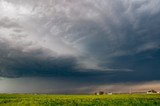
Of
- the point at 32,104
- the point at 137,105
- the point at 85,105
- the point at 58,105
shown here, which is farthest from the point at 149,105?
the point at 32,104

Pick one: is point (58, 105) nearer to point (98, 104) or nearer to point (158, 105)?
point (98, 104)

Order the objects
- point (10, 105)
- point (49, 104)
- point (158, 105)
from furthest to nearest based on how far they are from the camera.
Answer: point (10, 105) → point (49, 104) → point (158, 105)

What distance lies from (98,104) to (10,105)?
16.4 metres

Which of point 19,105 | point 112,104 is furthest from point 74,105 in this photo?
point 19,105

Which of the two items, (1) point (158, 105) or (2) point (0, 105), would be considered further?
(2) point (0, 105)

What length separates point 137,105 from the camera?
52438mm

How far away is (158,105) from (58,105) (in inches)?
648

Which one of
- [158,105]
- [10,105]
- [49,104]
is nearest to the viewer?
[158,105]

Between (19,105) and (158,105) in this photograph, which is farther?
(19,105)

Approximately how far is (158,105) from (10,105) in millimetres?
26501

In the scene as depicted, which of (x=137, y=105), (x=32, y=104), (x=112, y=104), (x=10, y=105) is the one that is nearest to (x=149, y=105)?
(x=137, y=105)

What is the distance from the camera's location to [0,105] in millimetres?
57688

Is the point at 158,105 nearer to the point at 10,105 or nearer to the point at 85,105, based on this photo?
the point at 85,105

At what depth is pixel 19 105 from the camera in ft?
182
